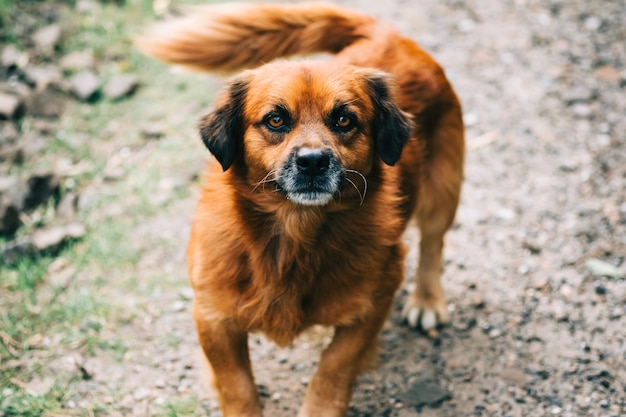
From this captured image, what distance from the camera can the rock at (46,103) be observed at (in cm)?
517

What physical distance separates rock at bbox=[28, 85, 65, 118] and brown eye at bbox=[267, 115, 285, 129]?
Result: 9.90 feet

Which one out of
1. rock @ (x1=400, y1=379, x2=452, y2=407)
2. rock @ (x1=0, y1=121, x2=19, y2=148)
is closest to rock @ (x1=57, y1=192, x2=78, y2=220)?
rock @ (x1=0, y1=121, x2=19, y2=148)

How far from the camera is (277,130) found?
2822 mm

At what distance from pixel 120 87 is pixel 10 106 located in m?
0.85

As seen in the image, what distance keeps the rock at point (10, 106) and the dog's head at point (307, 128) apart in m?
2.72

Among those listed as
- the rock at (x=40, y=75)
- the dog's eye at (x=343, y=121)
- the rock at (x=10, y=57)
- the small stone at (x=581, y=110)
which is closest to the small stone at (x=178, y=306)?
the dog's eye at (x=343, y=121)

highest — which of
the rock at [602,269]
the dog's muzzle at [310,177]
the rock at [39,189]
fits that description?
the dog's muzzle at [310,177]

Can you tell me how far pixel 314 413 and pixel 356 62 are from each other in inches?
65.2

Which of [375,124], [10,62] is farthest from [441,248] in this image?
[10,62]

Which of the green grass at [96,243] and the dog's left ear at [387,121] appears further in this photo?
the green grass at [96,243]

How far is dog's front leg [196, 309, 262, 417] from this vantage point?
291 cm

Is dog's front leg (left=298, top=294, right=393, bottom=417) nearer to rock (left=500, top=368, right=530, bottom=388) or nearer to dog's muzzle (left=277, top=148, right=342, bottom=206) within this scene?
dog's muzzle (left=277, top=148, right=342, bottom=206)

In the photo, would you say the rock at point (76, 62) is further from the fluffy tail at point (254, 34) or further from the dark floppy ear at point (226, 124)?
the dark floppy ear at point (226, 124)

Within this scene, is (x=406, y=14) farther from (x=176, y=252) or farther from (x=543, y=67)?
(x=176, y=252)
